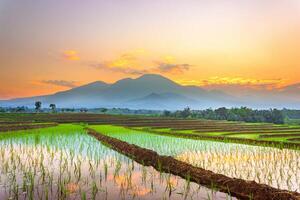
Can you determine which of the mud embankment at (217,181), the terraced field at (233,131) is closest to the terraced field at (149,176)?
the mud embankment at (217,181)

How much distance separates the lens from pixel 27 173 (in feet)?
36.6

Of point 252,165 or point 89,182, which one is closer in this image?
point 89,182

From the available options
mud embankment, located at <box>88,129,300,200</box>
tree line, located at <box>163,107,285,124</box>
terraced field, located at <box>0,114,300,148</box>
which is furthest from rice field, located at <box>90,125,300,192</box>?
tree line, located at <box>163,107,285,124</box>

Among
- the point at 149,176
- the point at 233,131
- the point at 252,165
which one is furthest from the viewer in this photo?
the point at 233,131

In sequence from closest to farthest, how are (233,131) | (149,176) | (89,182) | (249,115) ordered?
(89,182)
(149,176)
(233,131)
(249,115)

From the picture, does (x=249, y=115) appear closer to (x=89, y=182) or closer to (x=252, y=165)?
(x=252, y=165)

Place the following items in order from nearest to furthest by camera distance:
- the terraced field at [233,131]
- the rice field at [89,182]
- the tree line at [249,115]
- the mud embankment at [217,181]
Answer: the mud embankment at [217,181] → the rice field at [89,182] → the terraced field at [233,131] → the tree line at [249,115]

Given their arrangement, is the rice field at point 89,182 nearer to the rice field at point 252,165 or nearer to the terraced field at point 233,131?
the rice field at point 252,165

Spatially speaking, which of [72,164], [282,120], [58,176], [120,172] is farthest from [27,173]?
[282,120]

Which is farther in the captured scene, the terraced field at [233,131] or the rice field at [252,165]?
the terraced field at [233,131]

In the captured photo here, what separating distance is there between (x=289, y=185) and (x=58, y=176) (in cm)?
718

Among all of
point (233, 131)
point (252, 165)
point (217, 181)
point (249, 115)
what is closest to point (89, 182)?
point (217, 181)

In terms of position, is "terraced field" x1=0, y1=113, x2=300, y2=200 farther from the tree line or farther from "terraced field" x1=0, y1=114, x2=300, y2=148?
the tree line

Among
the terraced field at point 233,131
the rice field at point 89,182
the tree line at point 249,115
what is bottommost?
the rice field at point 89,182
